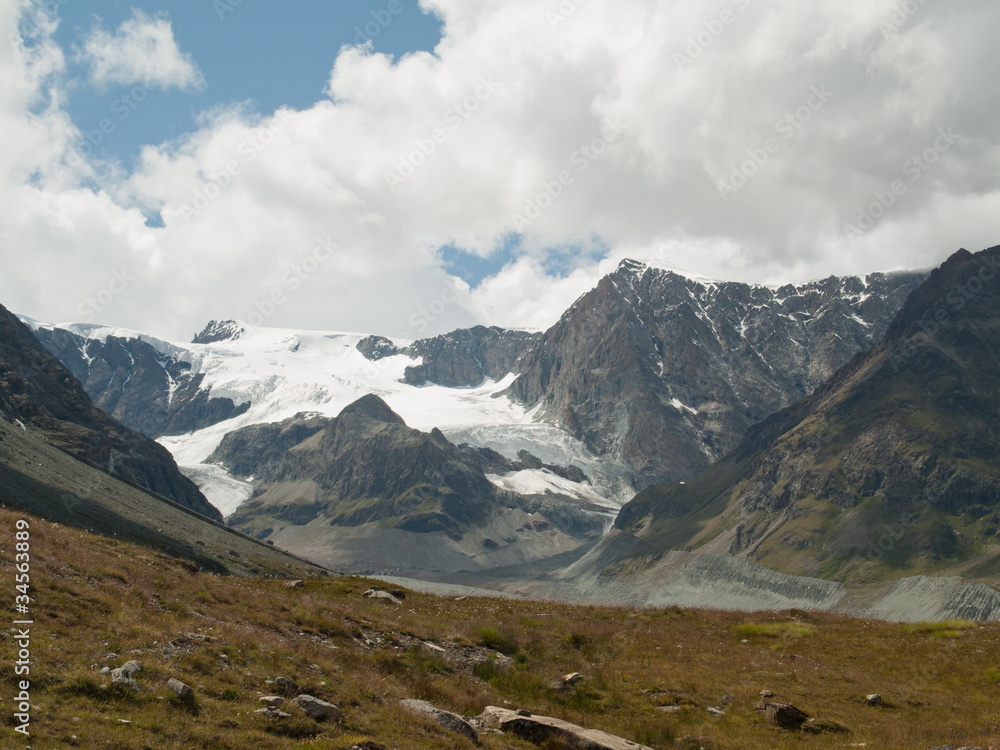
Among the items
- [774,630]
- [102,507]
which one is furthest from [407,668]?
[102,507]

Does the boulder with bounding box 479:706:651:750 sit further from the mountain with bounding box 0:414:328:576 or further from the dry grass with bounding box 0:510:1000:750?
the mountain with bounding box 0:414:328:576

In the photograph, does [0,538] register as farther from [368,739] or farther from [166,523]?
[166,523]

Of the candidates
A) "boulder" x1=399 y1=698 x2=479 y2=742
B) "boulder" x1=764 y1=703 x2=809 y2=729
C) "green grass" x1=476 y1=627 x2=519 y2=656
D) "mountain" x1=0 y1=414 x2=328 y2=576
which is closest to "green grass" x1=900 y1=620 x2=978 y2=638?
"boulder" x1=764 y1=703 x2=809 y2=729

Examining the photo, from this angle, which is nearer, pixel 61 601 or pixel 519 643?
pixel 61 601

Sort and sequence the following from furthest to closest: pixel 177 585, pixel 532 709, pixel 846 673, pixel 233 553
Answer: pixel 233 553 → pixel 846 673 → pixel 177 585 → pixel 532 709

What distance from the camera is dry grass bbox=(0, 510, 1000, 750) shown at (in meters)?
17.0

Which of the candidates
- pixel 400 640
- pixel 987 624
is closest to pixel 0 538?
pixel 400 640

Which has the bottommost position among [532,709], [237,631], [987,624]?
[987,624]

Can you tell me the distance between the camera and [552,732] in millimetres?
19750

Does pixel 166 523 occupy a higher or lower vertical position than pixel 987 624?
higher

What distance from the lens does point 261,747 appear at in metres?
16.0

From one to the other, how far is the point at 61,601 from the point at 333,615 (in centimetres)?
1102

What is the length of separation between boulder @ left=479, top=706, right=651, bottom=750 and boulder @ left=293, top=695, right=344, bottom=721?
4.67 meters

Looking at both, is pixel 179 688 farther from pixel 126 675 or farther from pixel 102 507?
pixel 102 507
